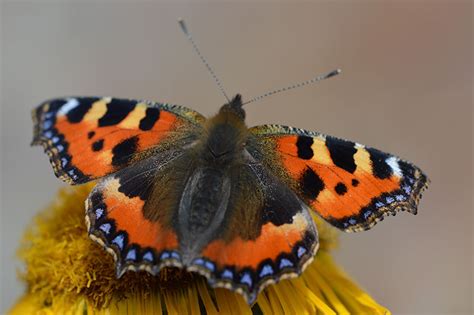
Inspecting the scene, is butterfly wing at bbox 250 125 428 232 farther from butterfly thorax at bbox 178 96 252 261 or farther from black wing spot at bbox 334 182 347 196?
butterfly thorax at bbox 178 96 252 261

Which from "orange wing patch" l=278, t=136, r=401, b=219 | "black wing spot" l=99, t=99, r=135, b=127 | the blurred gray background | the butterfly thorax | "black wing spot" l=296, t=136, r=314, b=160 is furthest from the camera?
the blurred gray background

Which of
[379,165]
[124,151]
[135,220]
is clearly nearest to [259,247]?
[135,220]

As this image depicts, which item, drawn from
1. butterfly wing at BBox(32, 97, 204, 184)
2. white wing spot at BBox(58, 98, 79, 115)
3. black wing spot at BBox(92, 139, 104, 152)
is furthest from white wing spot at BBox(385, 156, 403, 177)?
white wing spot at BBox(58, 98, 79, 115)

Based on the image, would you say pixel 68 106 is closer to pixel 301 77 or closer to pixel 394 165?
pixel 394 165

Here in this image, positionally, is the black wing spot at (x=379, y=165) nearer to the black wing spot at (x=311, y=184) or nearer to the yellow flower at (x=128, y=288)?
the black wing spot at (x=311, y=184)

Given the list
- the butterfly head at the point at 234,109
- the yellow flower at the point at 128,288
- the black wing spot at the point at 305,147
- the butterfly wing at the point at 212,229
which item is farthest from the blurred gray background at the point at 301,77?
the butterfly wing at the point at 212,229

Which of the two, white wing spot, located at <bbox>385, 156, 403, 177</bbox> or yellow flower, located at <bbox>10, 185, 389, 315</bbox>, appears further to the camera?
yellow flower, located at <bbox>10, 185, 389, 315</bbox>

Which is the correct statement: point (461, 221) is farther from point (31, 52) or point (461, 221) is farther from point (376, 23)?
point (31, 52)
